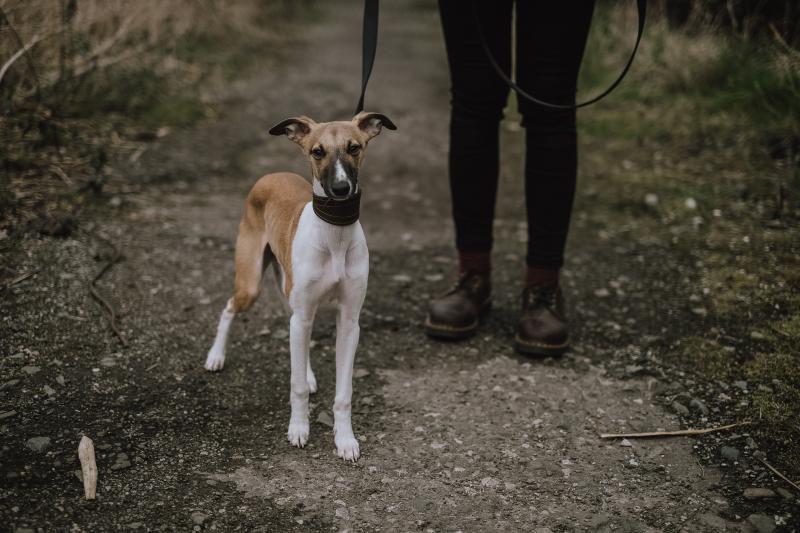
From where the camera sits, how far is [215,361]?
3.00 metres

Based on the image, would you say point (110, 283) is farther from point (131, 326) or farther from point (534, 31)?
point (534, 31)

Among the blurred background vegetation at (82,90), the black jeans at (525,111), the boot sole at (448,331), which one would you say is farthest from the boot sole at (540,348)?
the blurred background vegetation at (82,90)

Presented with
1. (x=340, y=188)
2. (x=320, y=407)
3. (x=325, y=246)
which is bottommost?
(x=320, y=407)

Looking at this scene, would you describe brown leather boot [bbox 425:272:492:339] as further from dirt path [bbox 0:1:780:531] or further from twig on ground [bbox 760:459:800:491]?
twig on ground [bbox 760:459:800:491]

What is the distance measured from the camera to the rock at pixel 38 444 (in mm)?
2396

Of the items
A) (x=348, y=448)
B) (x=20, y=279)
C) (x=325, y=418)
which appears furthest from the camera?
(x=20, y=279)

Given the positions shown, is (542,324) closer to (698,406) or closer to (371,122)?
(698,406)

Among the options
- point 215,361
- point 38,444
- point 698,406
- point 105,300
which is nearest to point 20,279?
point 105,300

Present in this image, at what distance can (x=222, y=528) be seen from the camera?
214 centimetres

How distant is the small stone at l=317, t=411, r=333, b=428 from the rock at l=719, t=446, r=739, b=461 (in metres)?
1.38

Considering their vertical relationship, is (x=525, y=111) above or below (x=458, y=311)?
above

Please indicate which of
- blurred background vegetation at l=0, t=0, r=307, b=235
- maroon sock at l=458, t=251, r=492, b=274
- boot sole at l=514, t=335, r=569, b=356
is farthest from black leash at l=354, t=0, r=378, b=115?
blurred background vegetation at l=0, t=0, r=307, b=235

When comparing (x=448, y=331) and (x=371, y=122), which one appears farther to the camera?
(x=448, y=331)

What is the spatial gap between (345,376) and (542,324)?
3.34 feet
